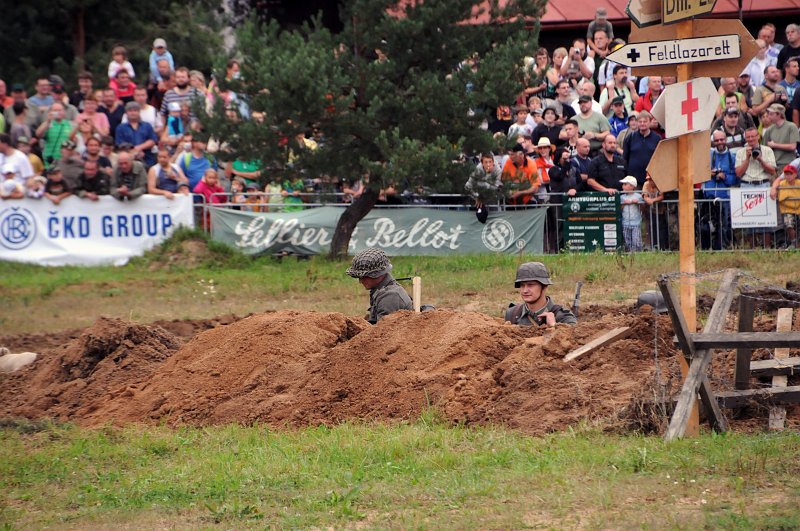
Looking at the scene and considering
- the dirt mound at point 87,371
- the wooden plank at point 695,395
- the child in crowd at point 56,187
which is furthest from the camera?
the child in crowd at point 56,187

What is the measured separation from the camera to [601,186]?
21.3 meters

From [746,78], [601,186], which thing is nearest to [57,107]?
[601,186]

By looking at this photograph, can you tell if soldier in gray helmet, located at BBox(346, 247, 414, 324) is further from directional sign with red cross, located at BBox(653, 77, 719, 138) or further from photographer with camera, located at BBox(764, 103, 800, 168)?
photographer with camera, located at BBox(764, 103, 800, 168)

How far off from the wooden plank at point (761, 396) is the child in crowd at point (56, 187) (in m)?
15.4

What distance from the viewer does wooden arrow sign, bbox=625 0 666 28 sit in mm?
9508

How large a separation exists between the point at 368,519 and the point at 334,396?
11.3ft

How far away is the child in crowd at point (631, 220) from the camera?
20578mm

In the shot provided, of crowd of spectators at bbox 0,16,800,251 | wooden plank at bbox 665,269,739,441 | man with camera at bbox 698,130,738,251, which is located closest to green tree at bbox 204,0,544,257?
crowd of spectators at bbox 0,16,800,251

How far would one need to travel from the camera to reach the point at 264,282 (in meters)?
20.4

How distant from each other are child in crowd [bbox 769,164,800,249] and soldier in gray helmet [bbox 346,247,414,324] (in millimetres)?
9503

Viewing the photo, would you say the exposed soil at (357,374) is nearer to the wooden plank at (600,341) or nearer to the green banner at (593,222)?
the wooden plank at (600,341)

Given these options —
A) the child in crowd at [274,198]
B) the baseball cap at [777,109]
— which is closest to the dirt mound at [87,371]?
the child in crowd at [274,198]

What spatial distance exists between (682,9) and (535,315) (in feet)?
12.7

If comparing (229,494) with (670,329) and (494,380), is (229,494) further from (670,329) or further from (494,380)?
(670,329)
